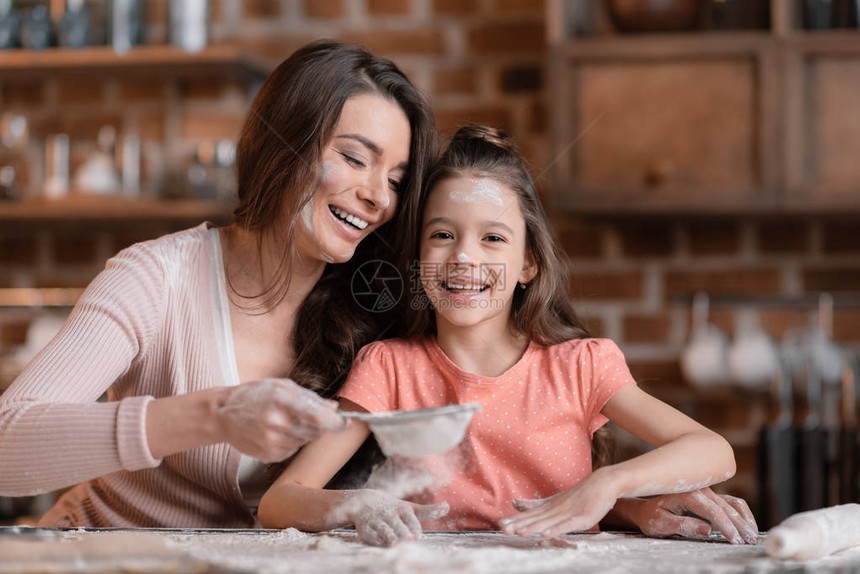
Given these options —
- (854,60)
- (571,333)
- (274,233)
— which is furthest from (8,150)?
(854,60)

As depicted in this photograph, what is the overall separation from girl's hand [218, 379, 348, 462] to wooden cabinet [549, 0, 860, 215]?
3.67ft

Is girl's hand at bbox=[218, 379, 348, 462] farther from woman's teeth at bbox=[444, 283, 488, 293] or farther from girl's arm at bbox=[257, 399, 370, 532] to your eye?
woman's teeth at bbox=[444, 283, 488, 293]

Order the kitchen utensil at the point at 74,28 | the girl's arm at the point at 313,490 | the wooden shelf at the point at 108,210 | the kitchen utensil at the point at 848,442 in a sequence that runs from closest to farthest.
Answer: the girl's arm at the point at 313,490 → the kitchen utensil at the point at 848,442 → the wooden shelf at the point at 108,210 → the kitchen utensil at the point at 74,28

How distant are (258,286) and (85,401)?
13.7 inches

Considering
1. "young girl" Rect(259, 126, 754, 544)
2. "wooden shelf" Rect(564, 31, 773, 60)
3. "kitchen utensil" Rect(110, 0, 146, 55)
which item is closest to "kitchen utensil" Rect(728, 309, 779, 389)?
"wooden shelf" Rect(564, 31, 773, 60)

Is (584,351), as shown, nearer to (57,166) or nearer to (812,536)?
(812,536)

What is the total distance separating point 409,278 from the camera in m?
1.42

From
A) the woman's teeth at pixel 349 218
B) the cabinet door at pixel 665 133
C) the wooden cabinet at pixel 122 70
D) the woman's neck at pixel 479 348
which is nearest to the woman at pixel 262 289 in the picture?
the woman's teeth at pixel 349 218

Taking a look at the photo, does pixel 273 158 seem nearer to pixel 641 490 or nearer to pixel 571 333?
pixel 571 333

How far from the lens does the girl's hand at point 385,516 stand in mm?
1031

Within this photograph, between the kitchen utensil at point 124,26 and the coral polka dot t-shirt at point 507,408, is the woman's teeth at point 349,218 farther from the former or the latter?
the kitchen utensil at point 124,26

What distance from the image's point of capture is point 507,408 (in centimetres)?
131

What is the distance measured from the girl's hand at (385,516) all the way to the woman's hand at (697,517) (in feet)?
0.88

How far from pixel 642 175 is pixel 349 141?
2.82 feet
